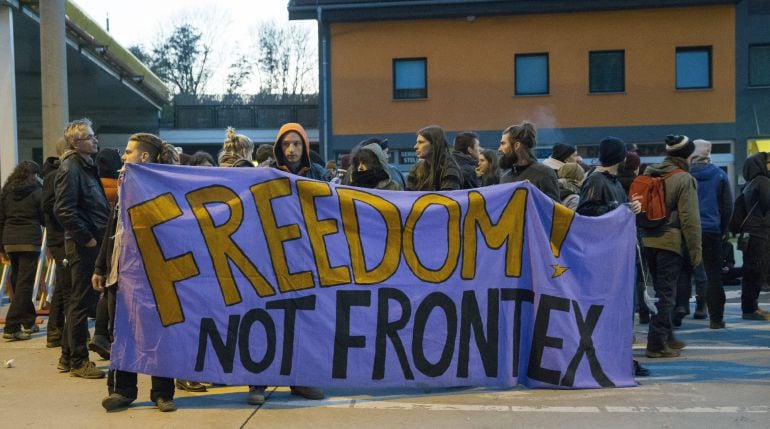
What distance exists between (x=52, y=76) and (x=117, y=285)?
6.27 m

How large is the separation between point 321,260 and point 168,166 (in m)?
1.23

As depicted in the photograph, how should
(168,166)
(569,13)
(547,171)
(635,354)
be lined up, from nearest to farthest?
(168,166) < (547,171) < (635,354) < (569,13)

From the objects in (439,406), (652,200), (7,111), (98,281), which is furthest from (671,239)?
(7,111)

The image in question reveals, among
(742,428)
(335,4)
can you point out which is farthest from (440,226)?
(335,4)

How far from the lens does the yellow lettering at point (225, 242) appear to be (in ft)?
21.0

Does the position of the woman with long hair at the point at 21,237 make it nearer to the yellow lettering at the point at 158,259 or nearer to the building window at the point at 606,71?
the yellow lettering at the point at 158,259

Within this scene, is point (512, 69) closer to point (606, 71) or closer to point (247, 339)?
point (606, 71)

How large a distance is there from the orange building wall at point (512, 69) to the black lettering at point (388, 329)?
23.0 metres

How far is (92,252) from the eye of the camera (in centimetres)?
751

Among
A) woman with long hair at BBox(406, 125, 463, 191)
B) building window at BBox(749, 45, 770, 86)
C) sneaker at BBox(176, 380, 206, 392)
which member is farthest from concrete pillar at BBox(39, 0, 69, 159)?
building window at BBox(749, 45, 770, 86)

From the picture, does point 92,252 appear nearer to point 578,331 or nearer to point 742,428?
point 578,331

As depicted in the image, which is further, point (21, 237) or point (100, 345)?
point (21, 237)

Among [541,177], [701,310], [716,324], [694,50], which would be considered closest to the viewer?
[541,177]

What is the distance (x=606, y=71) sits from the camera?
2891cm
